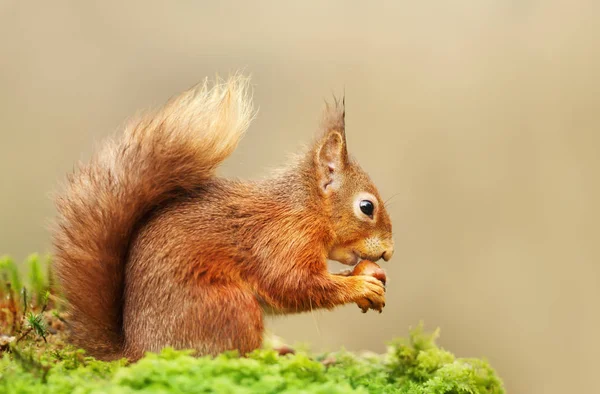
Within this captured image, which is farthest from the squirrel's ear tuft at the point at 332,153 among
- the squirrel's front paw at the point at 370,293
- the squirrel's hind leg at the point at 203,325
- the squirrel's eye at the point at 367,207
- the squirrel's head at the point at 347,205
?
Answer: the squirrel's hind leg at the point at 203,325

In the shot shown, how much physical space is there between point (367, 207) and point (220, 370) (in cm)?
83

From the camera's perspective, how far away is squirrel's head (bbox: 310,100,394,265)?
203cm

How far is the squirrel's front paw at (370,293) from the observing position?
6.17ft

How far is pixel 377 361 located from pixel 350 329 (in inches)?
61.7

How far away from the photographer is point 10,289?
226cm

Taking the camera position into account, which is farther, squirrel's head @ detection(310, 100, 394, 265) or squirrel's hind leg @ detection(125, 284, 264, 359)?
squirrel's head @ detection(310, 100, 394, 265)

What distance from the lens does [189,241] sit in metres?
1.76

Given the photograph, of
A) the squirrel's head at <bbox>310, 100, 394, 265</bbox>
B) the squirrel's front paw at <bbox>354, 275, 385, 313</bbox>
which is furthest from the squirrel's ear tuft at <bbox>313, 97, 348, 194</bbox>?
the squirrel's front paw at <bbox>354, 275, 385, 313</bbox>

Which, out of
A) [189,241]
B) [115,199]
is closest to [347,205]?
[189,241]

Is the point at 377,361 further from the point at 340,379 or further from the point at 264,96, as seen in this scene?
the point at 264,96

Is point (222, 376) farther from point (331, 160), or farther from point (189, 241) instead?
point (331, 160)

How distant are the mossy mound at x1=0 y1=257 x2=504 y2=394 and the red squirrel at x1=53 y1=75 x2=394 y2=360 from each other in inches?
4.6

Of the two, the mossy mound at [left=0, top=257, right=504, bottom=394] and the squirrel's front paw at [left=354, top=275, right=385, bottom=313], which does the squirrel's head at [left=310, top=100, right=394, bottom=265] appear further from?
the mossy mound at [left=0, top=257, right=504, bottom=394]

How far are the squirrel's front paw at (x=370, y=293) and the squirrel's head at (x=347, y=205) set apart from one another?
162 mm
